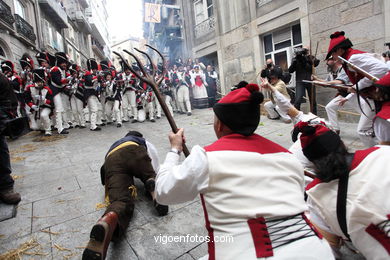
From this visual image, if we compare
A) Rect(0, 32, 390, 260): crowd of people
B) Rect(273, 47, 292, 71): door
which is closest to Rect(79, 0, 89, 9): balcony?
Rect(273, 47, 292, 71): door

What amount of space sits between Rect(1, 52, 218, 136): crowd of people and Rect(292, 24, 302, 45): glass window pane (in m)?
4.44

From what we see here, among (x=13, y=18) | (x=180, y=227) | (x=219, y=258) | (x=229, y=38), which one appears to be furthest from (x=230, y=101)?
(x=13, y=18)

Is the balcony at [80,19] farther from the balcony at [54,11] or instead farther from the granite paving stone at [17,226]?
the granite paving stone at [17,226]

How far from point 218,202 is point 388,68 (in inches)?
117

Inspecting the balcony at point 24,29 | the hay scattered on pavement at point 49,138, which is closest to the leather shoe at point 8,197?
the hay scattered on pavement at point 49,138

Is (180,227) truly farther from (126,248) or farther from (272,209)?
(272,209)

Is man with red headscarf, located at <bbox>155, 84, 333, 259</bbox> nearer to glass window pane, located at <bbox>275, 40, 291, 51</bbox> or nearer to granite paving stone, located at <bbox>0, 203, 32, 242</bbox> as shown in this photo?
granite paving stone, located at <bbox>0, 203, 32, 242</bbox>

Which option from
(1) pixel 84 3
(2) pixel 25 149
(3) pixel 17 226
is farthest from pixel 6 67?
(1) pixel 84 3

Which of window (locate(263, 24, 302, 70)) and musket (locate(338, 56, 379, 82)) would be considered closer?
musket (locate(338, 56, 379, 82))

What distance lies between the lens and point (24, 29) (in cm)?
1347

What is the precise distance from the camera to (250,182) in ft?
4.03

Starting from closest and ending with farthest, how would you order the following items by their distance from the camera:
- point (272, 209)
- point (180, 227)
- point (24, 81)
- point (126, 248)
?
point (272, 209), point (126, 248), point (180, 227), point (24, 81)

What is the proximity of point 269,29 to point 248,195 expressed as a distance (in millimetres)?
10120

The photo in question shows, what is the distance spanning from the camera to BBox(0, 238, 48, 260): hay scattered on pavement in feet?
6.78
